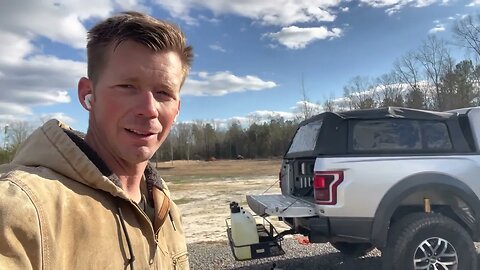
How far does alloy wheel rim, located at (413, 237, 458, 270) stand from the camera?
452 cm

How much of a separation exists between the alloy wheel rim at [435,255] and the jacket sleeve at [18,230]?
4429mm

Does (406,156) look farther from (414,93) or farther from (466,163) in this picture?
(414,93)

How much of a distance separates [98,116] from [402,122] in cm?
448

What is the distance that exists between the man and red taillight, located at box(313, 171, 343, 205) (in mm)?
3253

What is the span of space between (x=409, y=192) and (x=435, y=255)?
0.76 meters

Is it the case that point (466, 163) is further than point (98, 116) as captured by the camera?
Yes

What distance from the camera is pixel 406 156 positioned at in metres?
4.79

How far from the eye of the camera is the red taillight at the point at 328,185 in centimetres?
455

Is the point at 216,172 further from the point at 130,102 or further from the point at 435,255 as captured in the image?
the point at 130,102

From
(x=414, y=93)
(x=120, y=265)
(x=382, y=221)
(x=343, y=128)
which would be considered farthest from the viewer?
(x=414, y=93)

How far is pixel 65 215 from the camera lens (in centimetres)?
110

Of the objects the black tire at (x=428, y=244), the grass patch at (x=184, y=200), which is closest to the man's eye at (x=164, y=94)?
the black tire at (x=428, y=244)


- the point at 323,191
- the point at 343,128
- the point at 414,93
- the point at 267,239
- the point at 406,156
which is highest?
the point at 414,93

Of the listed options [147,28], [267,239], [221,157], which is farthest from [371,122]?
[221,157]
